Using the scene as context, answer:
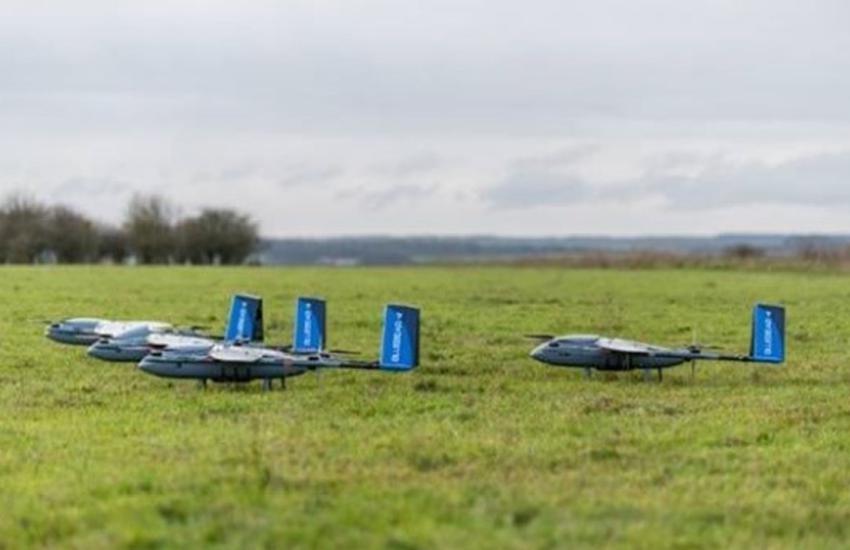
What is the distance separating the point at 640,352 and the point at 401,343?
390 cm

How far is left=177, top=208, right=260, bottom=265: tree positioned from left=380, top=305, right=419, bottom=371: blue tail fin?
376ft

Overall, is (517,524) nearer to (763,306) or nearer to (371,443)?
(371,443)

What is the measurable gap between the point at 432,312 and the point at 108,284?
22000mm

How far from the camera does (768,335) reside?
748 inches

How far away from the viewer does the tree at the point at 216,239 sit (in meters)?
130

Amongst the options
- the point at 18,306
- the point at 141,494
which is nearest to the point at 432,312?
the point at 18,306

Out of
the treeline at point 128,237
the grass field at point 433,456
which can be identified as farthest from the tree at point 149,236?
the grass field at point 433,456

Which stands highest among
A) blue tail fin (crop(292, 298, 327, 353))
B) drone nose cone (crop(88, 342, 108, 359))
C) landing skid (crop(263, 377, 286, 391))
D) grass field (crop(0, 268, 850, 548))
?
blue tail fin (crop(292, 298, 327, 353))

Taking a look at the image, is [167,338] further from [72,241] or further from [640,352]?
[72,241]

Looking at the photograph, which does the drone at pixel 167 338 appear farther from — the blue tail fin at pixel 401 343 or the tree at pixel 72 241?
the tree at pixel 72 241

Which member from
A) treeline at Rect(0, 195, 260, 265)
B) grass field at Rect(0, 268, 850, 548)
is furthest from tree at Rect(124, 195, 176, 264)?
grass field at Rect(0, 268, 850, 548)

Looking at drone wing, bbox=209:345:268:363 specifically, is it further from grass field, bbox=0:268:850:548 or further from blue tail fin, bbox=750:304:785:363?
blue tail fin, bbox=750:304:785:363

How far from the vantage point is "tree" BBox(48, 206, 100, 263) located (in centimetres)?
12319

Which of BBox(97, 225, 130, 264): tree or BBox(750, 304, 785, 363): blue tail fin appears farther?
BBox(97, 225, 130, 264): tree
